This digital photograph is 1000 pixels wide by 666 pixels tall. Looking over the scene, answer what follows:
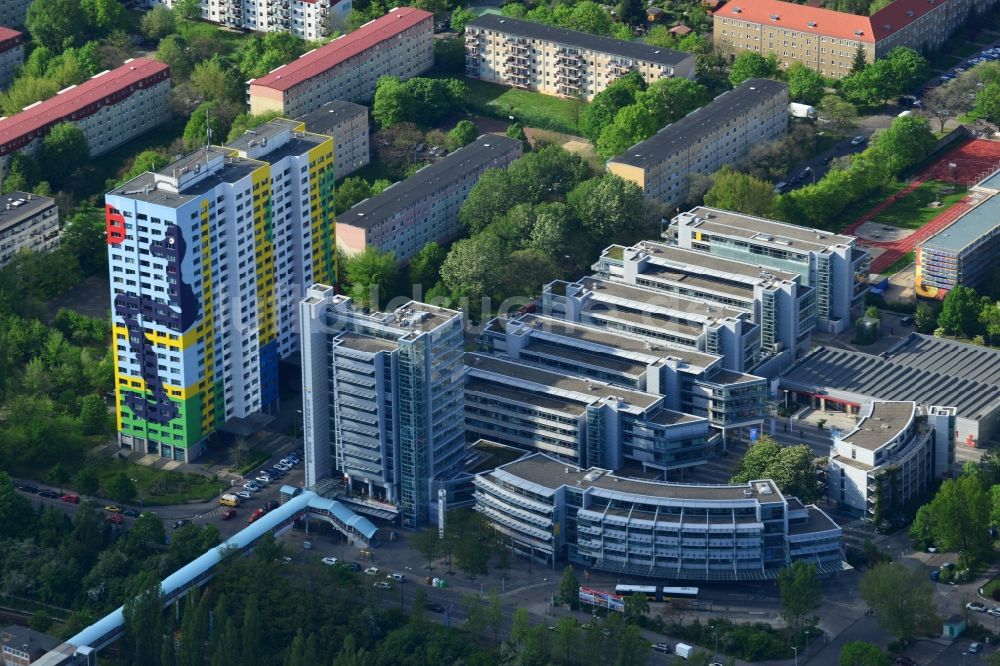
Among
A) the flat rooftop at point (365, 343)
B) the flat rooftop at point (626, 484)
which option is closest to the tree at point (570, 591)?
the flat rooftop at point (626, 484)

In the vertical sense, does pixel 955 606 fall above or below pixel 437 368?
below

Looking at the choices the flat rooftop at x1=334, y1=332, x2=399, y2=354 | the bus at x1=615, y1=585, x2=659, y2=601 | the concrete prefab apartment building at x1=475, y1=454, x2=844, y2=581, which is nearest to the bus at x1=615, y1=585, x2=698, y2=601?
the bus at x1=615, y1=585, x2=659, y2=601

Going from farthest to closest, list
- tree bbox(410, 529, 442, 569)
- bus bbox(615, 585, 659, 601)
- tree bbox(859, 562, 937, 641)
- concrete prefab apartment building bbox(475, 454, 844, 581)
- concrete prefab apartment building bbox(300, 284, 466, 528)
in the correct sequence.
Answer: concrete prefab apartment building bbox(300, 284, 466, 528) < tree bbox(410, 529, 442, 569) < concrete prefab apartment building bbox(475, 454, 844, 581) < bus bbox(615, 585, 659, 601) < tree bbox(859, 562, 937, 641)

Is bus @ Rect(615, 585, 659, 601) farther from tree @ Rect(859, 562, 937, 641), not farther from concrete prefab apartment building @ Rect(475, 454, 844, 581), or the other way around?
tree @ Rect(859, 562, 937, 641)

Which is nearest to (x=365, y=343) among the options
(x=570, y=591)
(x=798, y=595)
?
(x=570, y=591)

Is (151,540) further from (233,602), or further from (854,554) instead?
(854,554)

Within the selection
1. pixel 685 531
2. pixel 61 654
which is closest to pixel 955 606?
pixel 685 531
